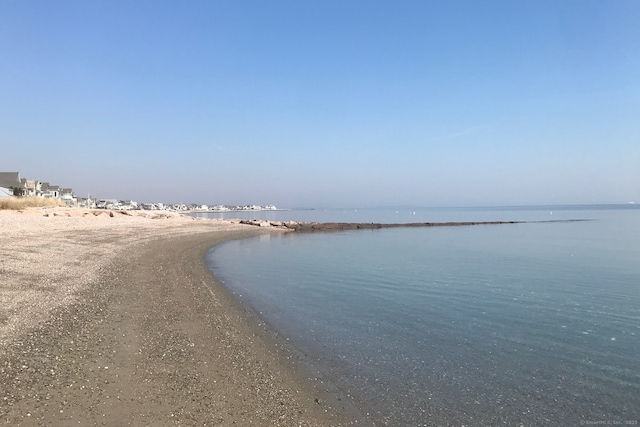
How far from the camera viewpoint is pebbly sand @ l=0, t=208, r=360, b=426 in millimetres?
5457

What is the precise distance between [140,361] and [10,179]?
95651 millimetres

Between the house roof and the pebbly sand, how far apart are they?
8411 centimetres

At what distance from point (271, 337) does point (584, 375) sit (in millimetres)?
7098

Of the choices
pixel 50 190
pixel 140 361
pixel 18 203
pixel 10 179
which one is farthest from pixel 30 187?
pixel 140 361

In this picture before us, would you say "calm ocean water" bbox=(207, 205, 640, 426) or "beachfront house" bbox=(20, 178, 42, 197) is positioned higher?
"beachfront house" bbox=(20, 178, 42, 197)

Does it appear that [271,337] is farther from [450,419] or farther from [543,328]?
[543,328]

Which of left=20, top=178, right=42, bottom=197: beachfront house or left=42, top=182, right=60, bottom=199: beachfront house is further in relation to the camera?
left=42, top=182, right=60, bottom=199: beachfront house

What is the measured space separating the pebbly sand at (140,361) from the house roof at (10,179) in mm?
84109

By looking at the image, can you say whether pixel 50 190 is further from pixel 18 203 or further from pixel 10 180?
pixel 18 203

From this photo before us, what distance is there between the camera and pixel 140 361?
715 cm

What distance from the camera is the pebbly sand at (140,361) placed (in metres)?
5.46

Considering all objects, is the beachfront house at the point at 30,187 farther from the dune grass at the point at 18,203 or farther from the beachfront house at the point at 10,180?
the dune grass at the point at 18,203

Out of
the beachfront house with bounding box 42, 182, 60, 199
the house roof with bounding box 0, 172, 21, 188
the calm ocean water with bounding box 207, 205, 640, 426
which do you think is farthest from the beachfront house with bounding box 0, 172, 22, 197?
the calm ocean water with bounding box 207, 205, 640, 426

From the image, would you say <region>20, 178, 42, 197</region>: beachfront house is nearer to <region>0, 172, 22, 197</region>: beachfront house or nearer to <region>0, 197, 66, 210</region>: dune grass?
<region>0, 172, 22, 197</region>: beachfront house
